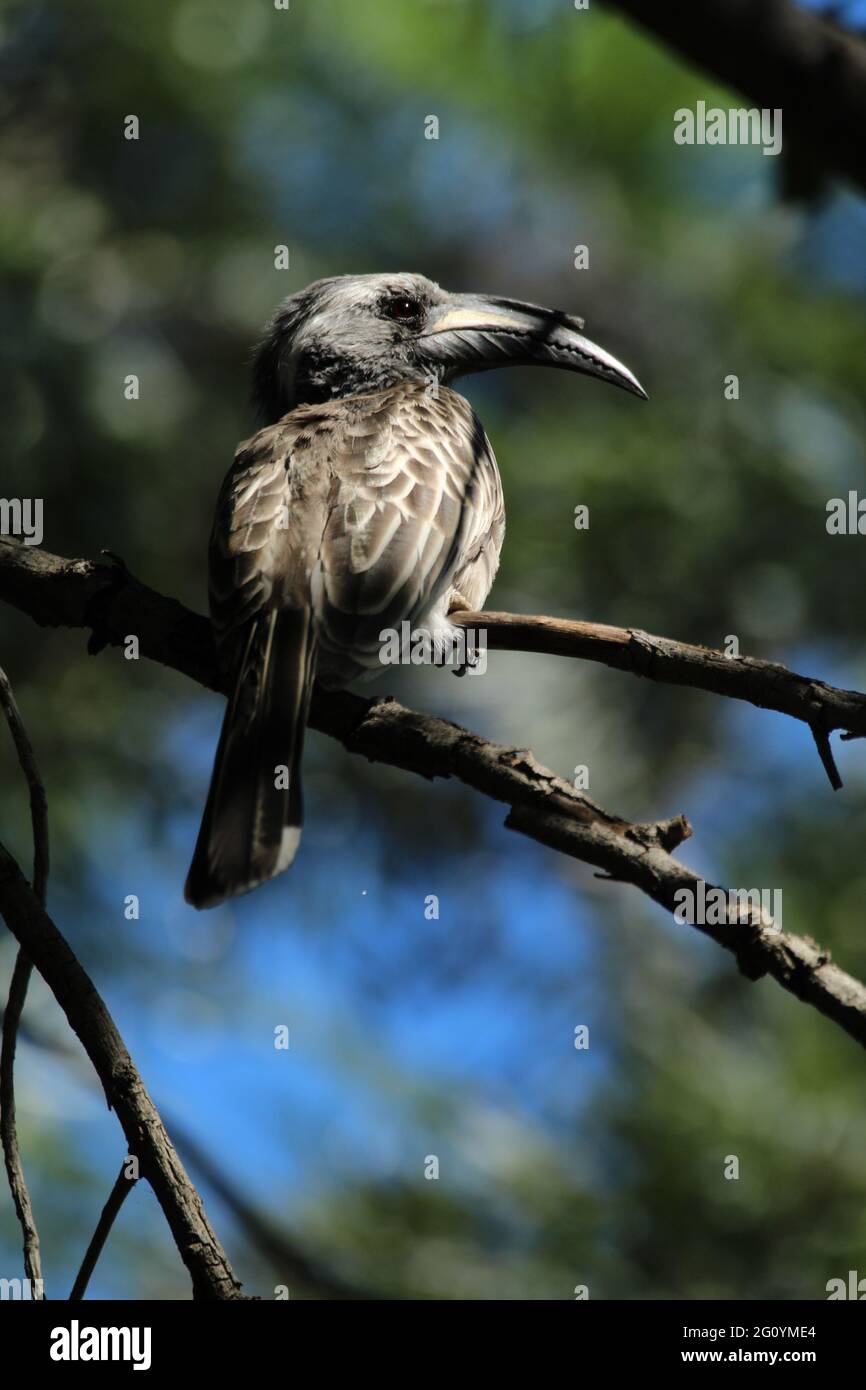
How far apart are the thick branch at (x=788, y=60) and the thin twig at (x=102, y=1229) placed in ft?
10.3

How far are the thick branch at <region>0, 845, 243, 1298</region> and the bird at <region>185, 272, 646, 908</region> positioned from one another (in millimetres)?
343

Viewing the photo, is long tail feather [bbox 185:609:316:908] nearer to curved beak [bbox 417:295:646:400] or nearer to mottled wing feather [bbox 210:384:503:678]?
mottled wing feather [bbox 210:384:503:678]

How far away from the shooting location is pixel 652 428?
654 cm

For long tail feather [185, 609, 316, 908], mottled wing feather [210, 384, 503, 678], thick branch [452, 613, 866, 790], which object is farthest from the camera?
mottled wing feather [210, 384, 503, 678]

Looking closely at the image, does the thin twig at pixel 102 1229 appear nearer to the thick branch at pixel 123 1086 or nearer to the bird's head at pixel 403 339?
the thick branch at pixel 123 1086

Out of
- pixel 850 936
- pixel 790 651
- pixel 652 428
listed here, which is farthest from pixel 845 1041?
pixel 652 428

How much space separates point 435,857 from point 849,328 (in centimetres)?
341

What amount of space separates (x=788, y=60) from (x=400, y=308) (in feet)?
5.54

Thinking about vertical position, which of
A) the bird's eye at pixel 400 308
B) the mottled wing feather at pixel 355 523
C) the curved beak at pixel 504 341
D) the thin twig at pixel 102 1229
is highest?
the bird's eye at pixel 400 308

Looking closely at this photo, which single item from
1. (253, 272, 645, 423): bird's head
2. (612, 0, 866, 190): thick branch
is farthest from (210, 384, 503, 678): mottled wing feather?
(612, 0, 866, 190): thick branch

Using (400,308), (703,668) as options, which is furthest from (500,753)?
(400,308)

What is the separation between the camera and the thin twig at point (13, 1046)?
2262 mm

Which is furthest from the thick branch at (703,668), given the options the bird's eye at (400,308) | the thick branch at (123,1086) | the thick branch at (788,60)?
the bird's eye at (400,308)

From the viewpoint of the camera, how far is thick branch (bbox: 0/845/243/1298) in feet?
7.11
